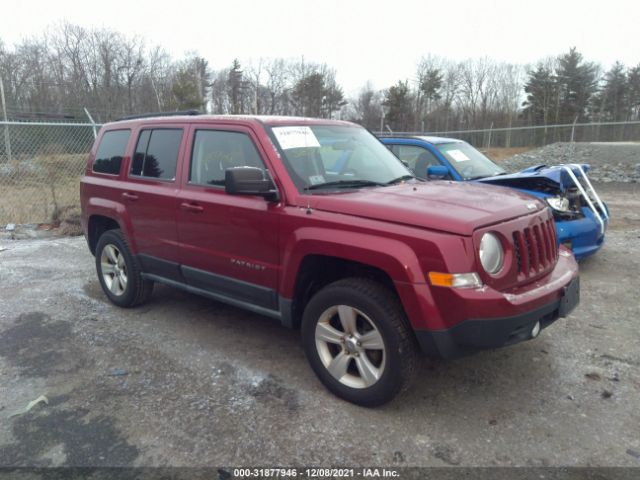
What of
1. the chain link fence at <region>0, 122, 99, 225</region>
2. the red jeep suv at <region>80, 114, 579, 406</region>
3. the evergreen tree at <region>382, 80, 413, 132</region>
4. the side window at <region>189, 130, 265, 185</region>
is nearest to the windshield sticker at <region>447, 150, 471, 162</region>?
the red jeep suv at <region>80, 114, 579, 406</region>

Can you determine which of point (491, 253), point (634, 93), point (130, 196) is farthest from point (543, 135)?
point (491, 253)

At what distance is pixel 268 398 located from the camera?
3.37 m

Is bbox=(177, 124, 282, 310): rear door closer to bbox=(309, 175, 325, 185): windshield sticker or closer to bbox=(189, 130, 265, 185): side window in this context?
bbox=(189, 130, 265, 185): side window

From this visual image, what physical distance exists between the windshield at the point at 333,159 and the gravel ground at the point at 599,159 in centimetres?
1547

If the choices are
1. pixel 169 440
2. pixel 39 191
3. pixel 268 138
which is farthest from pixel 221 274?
pixel 39 191

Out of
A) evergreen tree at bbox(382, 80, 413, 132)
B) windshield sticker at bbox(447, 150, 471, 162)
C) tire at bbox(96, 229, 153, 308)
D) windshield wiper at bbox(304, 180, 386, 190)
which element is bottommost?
tire at bbox(96, 229, 153, 308)

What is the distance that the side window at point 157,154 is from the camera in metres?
4.34

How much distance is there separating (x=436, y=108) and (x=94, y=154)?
52.5 metres

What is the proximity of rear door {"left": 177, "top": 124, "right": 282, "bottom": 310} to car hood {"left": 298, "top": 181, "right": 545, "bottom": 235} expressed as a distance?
47 cm

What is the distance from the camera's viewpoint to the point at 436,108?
53.7 meters

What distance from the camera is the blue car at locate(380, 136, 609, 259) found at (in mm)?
5711

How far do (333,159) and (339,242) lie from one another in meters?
1.04

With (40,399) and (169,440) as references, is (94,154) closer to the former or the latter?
(40,399)

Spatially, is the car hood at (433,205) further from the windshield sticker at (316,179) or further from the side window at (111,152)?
the side window at (111,152)
